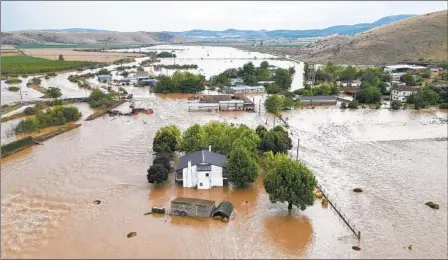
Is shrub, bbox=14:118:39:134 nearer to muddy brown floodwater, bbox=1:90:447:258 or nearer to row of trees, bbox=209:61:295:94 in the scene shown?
muddy brown floodwater, bbox=1:90:447:258

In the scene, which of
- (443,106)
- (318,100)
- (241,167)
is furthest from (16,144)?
(443,106)

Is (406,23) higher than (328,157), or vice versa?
(406,23)

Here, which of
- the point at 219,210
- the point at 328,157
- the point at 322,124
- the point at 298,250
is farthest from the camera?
the point at 322,124

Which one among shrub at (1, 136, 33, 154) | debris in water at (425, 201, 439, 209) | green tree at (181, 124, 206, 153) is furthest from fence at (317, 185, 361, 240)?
shrub at (1, 136, 33, 154)

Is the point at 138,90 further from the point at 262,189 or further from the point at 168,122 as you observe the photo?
the point at 262,189

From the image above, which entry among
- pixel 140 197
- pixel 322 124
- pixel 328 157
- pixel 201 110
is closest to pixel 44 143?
pixel 140 197

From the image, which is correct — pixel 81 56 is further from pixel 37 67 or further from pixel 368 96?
pixel 368 96
